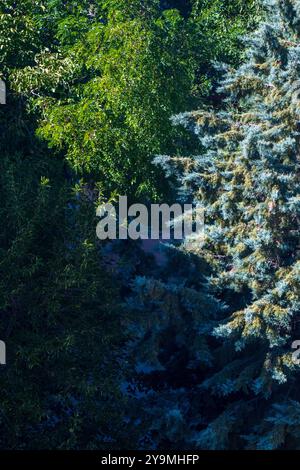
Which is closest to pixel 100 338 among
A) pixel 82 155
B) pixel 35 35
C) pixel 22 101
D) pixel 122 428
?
pixel 122 428

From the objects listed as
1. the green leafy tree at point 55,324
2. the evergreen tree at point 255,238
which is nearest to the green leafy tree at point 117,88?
the evergreen tree at point 255,238

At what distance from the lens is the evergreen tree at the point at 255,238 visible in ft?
46.0

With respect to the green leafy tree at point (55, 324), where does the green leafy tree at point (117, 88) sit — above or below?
above

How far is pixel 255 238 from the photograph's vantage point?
14.3 m

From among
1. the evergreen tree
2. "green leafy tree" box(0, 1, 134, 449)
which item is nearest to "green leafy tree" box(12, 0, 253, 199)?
the evergreen tree

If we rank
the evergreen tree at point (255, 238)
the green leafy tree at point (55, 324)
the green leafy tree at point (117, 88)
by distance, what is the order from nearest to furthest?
the green leafy tree at point (55, 324) → the evergreen tree at point (255, 238) → the green leafy tree at point (117, 88)

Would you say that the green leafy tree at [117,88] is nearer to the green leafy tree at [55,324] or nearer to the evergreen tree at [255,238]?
the evergreen tree at [255,238]

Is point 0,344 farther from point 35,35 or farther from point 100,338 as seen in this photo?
point 35,35

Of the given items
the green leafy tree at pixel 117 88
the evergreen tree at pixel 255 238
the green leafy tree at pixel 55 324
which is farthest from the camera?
the green leafy tree at pixel 117 88

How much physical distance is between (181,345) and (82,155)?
12.2ft

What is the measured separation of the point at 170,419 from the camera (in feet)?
47.5

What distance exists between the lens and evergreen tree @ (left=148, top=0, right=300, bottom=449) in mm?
14008

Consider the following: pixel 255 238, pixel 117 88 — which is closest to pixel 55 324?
pixel 255 238

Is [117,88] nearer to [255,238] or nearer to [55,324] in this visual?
[255,238]
